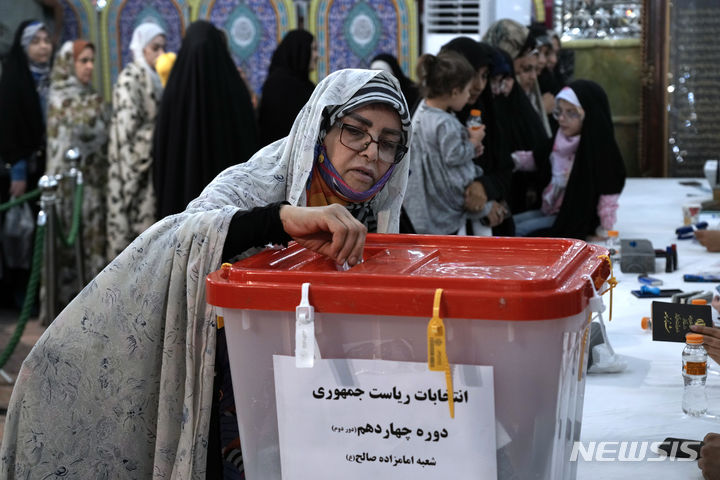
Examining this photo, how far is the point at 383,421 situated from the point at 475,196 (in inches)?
111

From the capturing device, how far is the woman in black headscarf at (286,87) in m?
4.75

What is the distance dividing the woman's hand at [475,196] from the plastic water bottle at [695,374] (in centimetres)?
206

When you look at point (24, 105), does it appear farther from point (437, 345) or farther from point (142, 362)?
point (437, 345)

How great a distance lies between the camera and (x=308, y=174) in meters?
→ 1.55

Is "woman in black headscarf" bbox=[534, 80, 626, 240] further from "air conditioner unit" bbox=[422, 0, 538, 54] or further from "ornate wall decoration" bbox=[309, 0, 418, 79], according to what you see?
"ornate wall decoration" bbox=[309, 0, 418, 79]

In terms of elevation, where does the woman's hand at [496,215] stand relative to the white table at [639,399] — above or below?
above

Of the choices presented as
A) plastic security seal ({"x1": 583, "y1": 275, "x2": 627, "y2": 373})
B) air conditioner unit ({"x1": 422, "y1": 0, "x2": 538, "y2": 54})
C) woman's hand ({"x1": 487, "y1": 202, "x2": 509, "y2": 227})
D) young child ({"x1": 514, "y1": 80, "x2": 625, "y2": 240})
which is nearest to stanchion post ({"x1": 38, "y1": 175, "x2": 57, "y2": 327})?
woman's hand ({"x1": 487, "y1": 202, "x2": 509, "y2": 227})

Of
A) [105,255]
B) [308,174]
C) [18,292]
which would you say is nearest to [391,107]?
[308,174]

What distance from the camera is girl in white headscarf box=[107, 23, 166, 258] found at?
4.69m

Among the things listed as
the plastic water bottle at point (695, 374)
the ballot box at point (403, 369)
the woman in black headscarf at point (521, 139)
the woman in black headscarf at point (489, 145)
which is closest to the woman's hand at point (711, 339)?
the plastic water bottle at point (695, 374)

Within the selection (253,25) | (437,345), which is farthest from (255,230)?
(253,25)

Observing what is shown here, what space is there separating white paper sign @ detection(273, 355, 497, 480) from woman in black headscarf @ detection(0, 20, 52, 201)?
14.2 ft

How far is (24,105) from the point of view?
5.05m

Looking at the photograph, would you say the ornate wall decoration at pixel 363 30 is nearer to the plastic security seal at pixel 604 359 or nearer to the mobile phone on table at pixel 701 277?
the mobile phone on table at pixel 701 277
